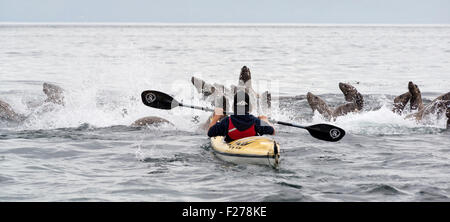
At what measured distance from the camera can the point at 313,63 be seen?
37000 millimetres

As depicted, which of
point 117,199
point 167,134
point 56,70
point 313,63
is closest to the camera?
point 117,199

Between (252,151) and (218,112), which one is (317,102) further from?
(252,151)

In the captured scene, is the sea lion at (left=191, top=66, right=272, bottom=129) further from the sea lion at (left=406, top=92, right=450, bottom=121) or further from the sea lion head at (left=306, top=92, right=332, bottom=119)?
the sea lion at (left=406, top=92, right=450, bottom=121)

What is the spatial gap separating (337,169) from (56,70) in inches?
942

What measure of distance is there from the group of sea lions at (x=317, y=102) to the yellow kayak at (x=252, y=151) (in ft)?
10.8

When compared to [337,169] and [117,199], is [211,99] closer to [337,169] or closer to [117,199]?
[337,169]

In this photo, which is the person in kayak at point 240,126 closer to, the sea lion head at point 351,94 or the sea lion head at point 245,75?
the sea lion head at point 245,75

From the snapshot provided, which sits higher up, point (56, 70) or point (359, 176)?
point (56, 70)

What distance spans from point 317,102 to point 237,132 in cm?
522

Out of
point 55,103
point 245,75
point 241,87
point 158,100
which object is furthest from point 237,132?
point 55,103

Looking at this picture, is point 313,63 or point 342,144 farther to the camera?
point 313,63

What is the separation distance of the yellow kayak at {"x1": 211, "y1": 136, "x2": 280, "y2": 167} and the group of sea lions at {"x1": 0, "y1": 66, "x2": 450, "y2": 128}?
10.8 feet
